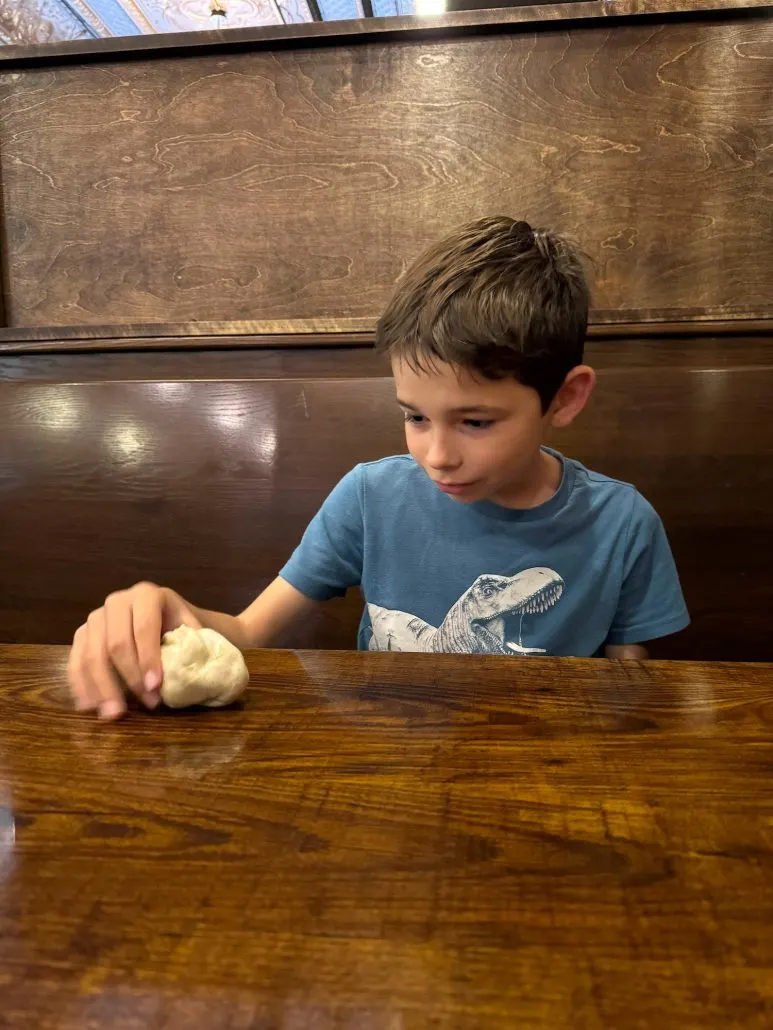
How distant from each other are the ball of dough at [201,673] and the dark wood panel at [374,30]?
148 cm

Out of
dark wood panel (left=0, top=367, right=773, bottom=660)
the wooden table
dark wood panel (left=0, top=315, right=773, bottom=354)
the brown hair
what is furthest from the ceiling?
the wooden table

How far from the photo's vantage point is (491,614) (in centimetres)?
108

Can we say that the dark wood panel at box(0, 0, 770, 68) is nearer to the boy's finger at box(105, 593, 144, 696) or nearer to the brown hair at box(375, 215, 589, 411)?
the brown hair at box(375, 215, 589, 411)

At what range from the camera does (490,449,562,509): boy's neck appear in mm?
1111

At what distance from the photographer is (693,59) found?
4.99 ft

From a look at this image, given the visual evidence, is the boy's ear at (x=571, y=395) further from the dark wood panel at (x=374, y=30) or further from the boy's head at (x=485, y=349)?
the dark wood panel at (x=374, y=30)

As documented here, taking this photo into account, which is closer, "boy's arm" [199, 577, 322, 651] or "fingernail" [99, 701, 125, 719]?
"fingernail" [99, 701, 125, 719]

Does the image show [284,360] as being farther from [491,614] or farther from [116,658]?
[116,658]

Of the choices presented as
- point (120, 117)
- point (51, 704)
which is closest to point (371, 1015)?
point (51, 704)

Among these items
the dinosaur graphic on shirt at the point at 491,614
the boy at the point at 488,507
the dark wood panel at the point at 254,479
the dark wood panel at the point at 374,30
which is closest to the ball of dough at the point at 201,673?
the boy at the point at 488,507

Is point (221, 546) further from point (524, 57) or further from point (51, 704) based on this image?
point (524, 57)

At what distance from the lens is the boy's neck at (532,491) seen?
1.11m

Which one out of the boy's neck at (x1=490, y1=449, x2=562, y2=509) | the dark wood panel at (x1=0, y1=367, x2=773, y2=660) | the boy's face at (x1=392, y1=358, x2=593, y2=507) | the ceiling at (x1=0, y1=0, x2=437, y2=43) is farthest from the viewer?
the ceiling at (x1=0, y1=0, x2=437, y2=43)

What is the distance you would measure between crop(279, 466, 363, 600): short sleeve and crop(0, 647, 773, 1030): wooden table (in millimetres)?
521
